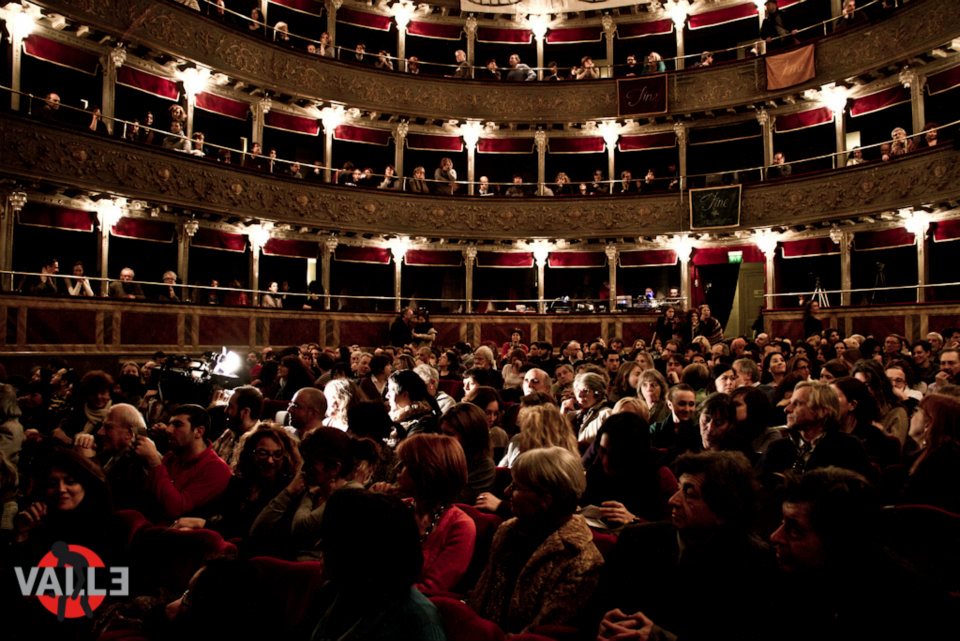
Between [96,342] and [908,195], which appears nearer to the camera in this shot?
[96,342]

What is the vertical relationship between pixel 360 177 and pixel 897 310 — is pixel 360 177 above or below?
above

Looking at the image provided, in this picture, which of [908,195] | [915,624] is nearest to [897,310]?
[908,195]

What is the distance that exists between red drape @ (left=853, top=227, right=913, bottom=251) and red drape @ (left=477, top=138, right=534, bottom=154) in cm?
870

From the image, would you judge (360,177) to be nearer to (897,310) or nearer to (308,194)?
(308,194)

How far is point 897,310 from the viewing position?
13.6m

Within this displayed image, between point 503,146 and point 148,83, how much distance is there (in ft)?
29.7

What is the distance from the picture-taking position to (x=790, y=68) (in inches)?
635

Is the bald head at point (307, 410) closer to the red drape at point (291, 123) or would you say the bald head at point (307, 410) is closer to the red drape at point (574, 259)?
the red drape at point (291, 123)

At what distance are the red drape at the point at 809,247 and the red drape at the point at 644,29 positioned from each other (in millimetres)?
7112

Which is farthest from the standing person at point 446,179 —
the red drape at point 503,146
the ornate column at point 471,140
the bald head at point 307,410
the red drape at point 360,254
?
the bald head at point 307,410

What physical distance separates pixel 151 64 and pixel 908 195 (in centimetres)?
1620

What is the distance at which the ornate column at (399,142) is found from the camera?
Result: 18297mm

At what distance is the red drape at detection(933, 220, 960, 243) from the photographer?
1425 cm

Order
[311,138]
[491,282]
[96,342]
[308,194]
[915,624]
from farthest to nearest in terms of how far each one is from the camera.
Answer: [491,282] < [311,138] < [308,194] < [96,342] < [915,624]
